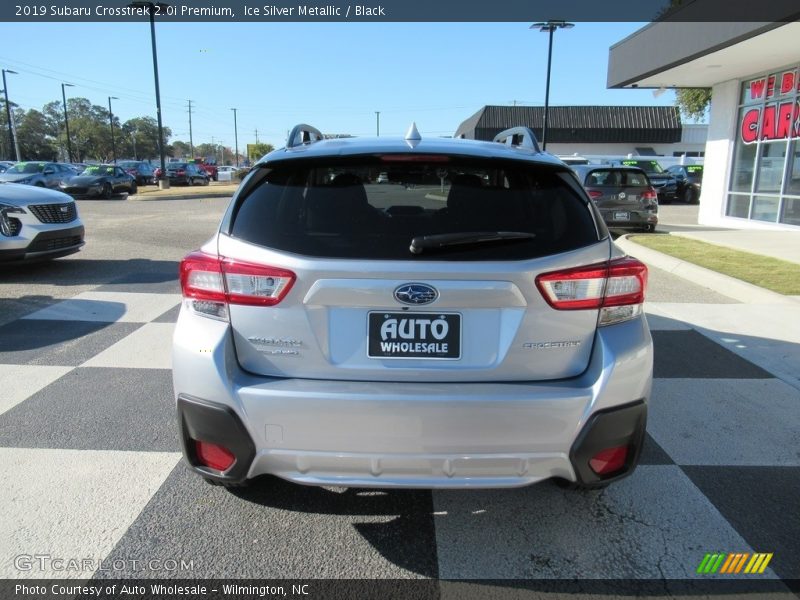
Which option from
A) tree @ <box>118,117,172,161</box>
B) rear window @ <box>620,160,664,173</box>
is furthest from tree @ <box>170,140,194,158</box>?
rear window @ <box>620,160,664,173</box>

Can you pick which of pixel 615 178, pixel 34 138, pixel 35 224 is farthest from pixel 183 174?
pixel 34 138

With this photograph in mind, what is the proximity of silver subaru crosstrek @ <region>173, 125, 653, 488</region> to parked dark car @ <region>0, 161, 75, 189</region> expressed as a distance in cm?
2728

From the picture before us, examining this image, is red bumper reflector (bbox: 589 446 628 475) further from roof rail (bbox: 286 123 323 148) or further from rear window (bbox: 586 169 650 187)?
rear window (bbox: 586 169 650 187)

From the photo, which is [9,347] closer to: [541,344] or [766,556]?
[541,344]

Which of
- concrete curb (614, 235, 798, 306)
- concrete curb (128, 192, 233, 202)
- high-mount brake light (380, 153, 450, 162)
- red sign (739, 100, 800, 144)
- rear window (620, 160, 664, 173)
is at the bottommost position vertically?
concrete curb (614, 235, 798, 306)

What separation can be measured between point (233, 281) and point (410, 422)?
0.88m

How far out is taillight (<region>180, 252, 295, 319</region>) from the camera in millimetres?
2285

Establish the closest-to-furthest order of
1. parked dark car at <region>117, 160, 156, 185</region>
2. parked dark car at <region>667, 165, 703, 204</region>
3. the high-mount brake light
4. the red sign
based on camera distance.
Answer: the high-mount brake light < the red sign < parked dark car at <region>667, 165, 703, 204</region> < parked dark car at <region>117, 160, 156, 185</region>

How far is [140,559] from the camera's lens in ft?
8.08

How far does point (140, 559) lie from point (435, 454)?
133 cm

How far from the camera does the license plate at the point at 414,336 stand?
7.43ft

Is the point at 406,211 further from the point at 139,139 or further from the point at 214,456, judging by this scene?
the point at 139,139

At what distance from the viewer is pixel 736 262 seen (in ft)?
30.4

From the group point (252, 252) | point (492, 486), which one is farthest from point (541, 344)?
point (252, 252)
